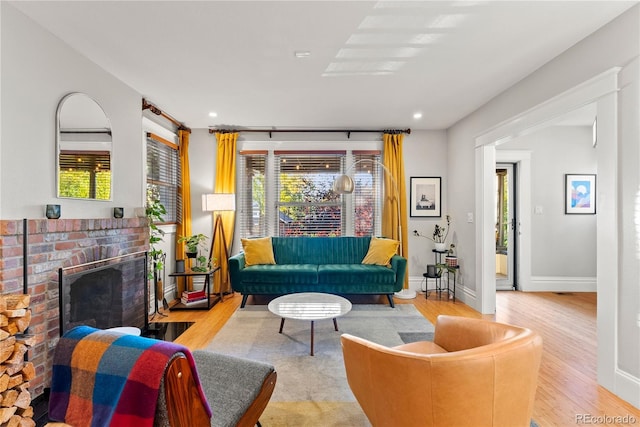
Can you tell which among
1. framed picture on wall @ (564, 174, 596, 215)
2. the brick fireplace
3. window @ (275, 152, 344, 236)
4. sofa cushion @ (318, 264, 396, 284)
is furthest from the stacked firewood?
framed picture on wall @ (564, 174, 596, 215)

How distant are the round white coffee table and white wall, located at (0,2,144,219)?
5.97 feet

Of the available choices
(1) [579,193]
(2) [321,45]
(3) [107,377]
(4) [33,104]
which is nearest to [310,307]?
(3) [107,377]

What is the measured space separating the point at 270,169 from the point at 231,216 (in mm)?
951

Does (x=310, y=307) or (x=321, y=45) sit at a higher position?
(x=321, y=45)

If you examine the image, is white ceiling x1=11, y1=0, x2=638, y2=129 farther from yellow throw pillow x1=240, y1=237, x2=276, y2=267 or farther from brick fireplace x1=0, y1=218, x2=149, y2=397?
yellow throw pillow x1=240, y1=237, x2=276, y2=267

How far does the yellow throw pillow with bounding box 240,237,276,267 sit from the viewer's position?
13.3 feet

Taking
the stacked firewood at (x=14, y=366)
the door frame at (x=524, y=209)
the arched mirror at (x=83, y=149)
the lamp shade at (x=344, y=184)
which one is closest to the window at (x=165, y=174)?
the arched mirror at (x=83, y=149)

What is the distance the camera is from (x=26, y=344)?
1637 mm

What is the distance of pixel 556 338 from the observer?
2850mm

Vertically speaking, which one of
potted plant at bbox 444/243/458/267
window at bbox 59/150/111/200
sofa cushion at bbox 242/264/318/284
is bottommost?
sofa cushion at bbox 242/264/318/284

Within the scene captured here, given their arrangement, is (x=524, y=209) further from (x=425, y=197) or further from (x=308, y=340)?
(x=308, y=340)

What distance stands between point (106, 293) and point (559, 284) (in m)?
5.88

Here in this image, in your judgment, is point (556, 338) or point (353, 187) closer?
point (556, 338)

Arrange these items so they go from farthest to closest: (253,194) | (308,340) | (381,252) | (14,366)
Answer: (253,194) → (381,252) → (308,340) → (14,366)
